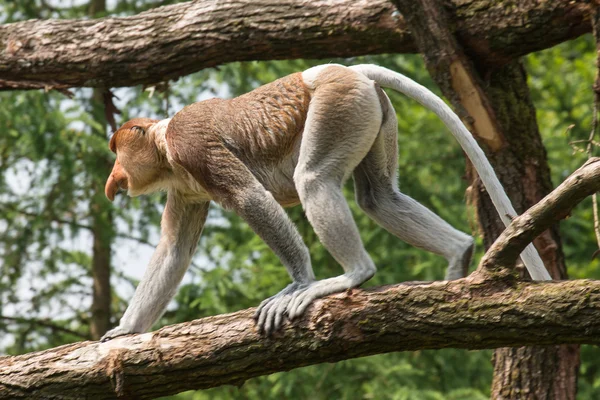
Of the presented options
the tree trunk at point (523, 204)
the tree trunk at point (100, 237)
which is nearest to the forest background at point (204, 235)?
the tree trunk at point (100, 237)

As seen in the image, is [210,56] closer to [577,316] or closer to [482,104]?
[482,104]

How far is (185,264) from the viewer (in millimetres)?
5555

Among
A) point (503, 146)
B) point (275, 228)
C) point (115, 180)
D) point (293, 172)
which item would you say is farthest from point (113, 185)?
point (503, 146)

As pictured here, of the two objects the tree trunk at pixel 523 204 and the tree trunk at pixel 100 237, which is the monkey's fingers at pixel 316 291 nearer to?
the tree trunk at pixel 523 204

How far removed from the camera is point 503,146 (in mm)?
5930

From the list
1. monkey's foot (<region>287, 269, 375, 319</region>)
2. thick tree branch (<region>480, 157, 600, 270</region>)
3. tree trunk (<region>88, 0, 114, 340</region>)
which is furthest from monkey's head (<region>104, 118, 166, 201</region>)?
tree trunk (<region>88, 0, 114, 340</region>)

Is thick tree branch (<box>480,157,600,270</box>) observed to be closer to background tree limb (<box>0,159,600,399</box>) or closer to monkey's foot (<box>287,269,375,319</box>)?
background tree limb (<box>0,159,600,399</box>)

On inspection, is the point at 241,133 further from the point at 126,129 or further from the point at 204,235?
the point at 204,235

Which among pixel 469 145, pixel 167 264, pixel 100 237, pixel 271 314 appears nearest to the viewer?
pixel 271 314

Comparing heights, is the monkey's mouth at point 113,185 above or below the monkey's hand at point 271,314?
above

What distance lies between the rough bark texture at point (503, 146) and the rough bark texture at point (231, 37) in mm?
219

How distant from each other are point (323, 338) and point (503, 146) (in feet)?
7.94

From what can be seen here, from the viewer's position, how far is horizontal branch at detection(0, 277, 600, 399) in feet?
12.5

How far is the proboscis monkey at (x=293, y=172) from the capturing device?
4.70m
